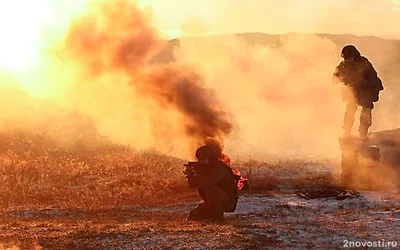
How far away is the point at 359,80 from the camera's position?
2023 centimetres

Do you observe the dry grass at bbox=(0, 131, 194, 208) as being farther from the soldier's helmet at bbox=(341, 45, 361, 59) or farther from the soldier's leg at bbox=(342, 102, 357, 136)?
the soldier's helmet at bbox=(341, 45, 361, 59)

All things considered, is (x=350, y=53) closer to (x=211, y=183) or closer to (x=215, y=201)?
(x=211, y=183)

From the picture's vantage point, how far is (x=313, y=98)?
63.5m

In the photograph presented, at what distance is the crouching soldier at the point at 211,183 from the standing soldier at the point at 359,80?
7.77 meters

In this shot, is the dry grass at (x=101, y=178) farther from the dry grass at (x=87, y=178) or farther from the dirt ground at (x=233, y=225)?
the dirt ground at (x=233, y=225)

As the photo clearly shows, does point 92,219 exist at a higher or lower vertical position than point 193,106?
lower

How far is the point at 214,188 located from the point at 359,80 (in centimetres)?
852

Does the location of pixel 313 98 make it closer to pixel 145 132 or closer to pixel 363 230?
pixel 145 132

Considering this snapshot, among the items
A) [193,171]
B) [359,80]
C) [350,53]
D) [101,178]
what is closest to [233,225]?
[193,171]

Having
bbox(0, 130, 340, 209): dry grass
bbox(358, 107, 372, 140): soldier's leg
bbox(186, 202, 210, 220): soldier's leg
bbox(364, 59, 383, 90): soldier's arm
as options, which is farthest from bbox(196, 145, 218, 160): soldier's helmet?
bbox(358, 107, 372, 140): soldier's leg

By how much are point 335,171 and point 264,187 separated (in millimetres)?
5173

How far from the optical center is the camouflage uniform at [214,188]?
554 inches

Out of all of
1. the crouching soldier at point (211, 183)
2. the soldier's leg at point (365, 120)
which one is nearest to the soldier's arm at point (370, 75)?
the soldier's leg at point (365, 120)

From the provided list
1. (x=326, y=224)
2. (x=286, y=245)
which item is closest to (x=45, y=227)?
(x=286, y=245)
